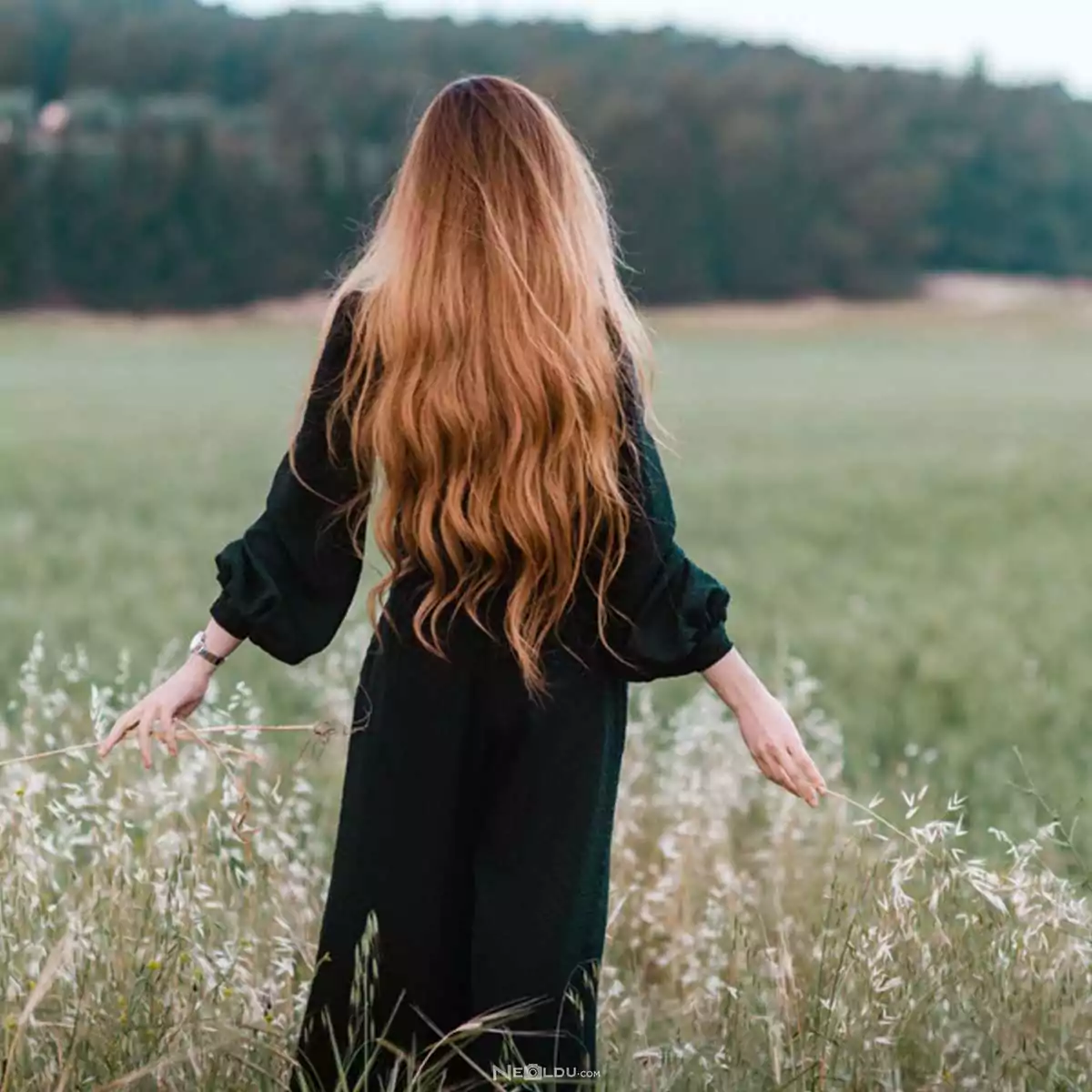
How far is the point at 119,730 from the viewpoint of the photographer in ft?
8.16

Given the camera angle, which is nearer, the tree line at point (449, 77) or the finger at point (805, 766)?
the finger at point (805, 766)

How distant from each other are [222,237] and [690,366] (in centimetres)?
1746

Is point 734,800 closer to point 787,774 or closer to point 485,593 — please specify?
point 787,774

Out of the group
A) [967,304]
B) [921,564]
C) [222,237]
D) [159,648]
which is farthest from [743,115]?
[159,648]

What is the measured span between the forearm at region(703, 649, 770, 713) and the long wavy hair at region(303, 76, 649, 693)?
201mm

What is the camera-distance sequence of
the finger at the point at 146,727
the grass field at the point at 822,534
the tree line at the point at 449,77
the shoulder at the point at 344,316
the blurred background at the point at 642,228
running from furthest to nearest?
the tree line at the point at 449,77, the blurred background at the point at 642,228, the grass field at the point at 822,534, the shoulder at the point at 344,316, the finger at the point at 146,727

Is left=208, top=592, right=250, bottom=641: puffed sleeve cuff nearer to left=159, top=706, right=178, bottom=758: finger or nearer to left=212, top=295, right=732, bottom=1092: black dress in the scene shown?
left=212, top=295, right=732, bottom=1092: black dress

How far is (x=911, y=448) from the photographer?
69.6 ft

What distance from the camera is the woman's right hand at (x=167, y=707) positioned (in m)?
2.50

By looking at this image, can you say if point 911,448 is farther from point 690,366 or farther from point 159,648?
point 690,366

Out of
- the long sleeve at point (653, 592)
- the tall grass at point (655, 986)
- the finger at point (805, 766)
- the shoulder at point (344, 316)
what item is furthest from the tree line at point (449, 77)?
the finger at point (805, 766)

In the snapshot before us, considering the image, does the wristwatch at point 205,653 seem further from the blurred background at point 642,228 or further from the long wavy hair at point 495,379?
the blurred background at point 642,228

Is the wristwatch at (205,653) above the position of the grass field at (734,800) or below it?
above

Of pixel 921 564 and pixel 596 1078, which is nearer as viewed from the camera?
pixel 596 1078
